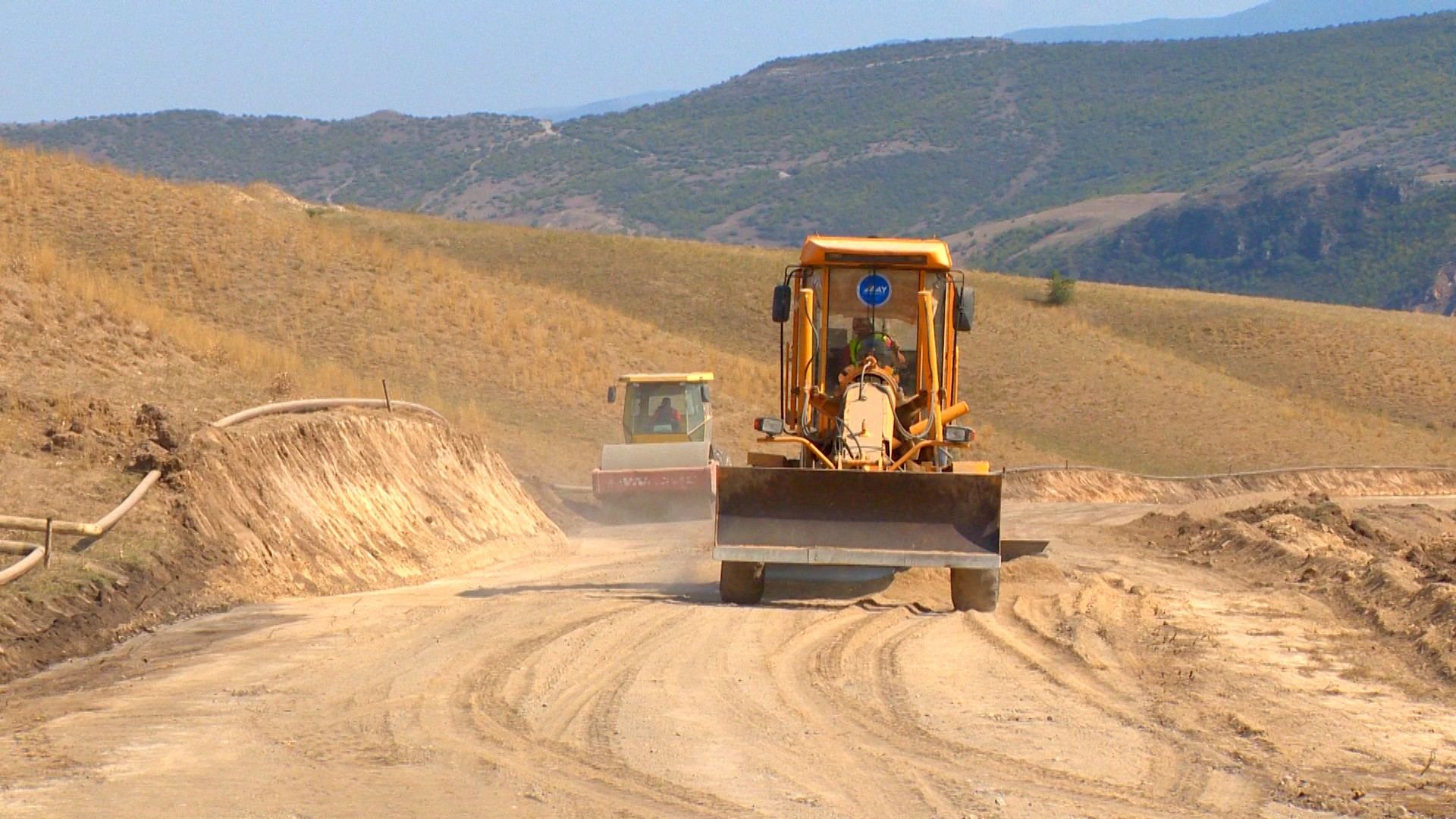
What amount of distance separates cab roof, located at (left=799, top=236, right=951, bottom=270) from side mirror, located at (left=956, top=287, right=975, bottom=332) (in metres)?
0.37

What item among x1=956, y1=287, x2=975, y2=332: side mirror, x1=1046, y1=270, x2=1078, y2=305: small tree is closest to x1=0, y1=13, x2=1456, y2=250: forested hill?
x1=1046, y1=270, x2=1078, y2=305: small tree

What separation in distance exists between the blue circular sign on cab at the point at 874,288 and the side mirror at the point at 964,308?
0.66 m

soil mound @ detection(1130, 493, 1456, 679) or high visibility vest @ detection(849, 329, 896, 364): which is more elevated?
high visibility vest @ detection(849, 329, 896, 364)

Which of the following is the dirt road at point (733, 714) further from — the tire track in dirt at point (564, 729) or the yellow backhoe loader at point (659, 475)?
the yellow backhoe loader at point (659, 475)

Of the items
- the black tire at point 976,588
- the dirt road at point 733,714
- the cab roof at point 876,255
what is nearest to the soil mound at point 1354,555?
the dirt road at point 733,714

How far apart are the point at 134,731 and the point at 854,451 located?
712 cm

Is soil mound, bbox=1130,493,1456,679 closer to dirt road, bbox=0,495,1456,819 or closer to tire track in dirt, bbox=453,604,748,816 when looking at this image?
dirt road, bbox=0,495,1456,819

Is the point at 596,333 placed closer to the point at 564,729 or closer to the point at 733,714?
the point at 733,714

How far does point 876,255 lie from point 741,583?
10.5 ft

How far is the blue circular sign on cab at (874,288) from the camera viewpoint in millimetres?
15141

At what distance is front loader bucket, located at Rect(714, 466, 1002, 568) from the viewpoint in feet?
44.7

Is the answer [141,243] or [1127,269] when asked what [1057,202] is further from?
[141,243]

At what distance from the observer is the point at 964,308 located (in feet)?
48.3

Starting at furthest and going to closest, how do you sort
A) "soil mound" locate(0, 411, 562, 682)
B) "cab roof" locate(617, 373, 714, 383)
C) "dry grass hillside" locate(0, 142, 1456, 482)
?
"dry grass hillside" locate(0, 142, 1456, 482) < "cab roof" locate(617, 373, 714, 383) < "soil mound" locate(0, 411, 562, 682)
